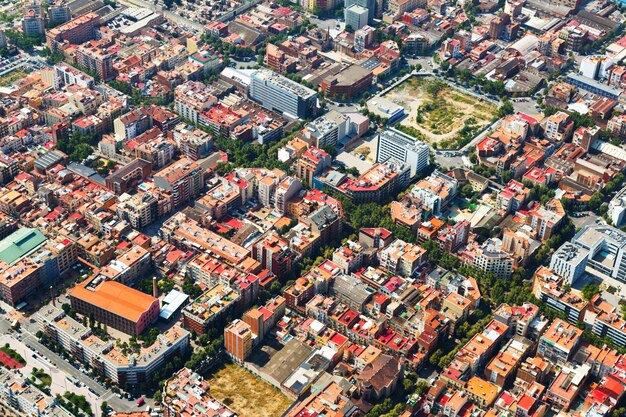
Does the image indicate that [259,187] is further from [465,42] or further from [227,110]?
[465,42]

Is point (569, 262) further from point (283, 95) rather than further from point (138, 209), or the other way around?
point (138, 209)

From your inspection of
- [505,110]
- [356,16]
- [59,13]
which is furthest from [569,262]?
[59,13]

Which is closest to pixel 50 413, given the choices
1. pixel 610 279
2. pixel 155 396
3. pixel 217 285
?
pixel 155 396

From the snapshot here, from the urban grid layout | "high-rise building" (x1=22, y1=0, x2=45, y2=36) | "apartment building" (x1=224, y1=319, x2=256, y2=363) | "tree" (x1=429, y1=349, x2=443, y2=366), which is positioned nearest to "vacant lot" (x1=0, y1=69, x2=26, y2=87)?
the urban grid layout

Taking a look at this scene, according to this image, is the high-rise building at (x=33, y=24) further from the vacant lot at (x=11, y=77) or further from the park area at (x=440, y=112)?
the park area at (x=440, y=112)

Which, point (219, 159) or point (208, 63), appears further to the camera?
point (208, 63)

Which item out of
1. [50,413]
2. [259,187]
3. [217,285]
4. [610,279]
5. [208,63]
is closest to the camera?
[50,413]

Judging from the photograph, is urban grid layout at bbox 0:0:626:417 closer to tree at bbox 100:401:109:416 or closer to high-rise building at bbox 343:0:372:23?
high-rise building at bbox 343:0:372:23

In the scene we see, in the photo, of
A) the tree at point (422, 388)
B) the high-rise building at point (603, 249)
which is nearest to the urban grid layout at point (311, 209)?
the tree at point (422, 388)
